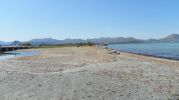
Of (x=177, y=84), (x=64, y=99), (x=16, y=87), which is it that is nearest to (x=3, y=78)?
(x=16, y=87)

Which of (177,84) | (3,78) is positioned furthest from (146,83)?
(3,78)

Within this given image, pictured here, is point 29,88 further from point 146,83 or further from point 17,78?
point 146,83

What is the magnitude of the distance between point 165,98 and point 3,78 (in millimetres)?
11377

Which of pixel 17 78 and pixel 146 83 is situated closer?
pixel 146 83

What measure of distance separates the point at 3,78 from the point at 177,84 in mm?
11186

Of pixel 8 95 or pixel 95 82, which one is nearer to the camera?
pixel 8 95

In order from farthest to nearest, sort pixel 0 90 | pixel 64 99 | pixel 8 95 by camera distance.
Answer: pixel 0 90 → pixel 8 95 → pixel 64 99

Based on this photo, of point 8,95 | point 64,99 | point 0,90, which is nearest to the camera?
point 64,99

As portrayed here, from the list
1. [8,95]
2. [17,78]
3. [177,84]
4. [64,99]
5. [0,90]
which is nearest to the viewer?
[64,99]

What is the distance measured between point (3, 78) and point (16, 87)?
13.3 ft

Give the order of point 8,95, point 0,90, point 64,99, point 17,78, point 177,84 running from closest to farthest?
point 64,99, point 8,95, point 0,90, point 177,84, point 17,78

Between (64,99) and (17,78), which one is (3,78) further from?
(64,99)

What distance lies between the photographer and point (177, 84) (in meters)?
18.1

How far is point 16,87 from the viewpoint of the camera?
1736 cm
